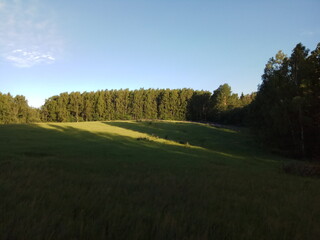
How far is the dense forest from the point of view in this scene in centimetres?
2405

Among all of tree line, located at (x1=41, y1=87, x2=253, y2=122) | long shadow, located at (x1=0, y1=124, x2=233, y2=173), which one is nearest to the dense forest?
tree line, located at (x1=41, y1=87, x2=253, y2=122)

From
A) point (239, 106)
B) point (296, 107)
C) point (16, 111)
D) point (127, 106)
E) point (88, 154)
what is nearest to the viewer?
point (88, 154)

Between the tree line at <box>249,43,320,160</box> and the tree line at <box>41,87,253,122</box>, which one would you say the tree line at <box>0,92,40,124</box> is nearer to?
the tree line at <box>41,87,253,122</box>

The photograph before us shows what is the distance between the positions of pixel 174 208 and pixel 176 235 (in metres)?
1.13

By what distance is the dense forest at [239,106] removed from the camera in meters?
24.0

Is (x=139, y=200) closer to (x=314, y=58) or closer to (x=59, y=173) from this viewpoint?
(x=59, y=173)

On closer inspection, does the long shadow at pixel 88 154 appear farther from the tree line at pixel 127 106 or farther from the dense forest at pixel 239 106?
the tree line at pixel 127 106

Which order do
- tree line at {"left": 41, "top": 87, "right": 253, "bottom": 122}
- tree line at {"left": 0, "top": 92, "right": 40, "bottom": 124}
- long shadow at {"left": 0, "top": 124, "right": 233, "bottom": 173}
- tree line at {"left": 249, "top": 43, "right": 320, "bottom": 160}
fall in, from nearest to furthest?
long shadow at {"left": 0, "top": 124, "right": 233, "bottom": 173}, tree line at {"left": 249, "top": 43, "right": 320, "bottom": 160}, tree line at {"left": 0, "top": 92, "right": 40, "bottom": 124}, tree line at {"left": 41, "top": 87, "right": 253, "bottom": 122}

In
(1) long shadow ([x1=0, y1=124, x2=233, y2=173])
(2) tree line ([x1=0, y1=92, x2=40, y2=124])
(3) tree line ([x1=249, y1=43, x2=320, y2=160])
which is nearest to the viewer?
(1) long shadow ([x1=0, y1=124, x2=233, y2=173])

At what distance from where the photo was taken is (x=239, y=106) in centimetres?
7331

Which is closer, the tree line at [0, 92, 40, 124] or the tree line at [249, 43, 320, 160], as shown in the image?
the tree line at [249, 43, 320, 160]

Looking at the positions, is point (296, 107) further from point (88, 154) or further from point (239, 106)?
point (239, 106)

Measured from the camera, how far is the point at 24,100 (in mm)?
85312

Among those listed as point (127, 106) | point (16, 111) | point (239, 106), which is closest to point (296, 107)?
point (239, 106)
